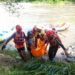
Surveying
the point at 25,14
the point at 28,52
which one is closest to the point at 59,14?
the point at 25,14

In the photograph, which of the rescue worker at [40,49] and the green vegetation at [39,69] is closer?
the green vegetation at [39,69]

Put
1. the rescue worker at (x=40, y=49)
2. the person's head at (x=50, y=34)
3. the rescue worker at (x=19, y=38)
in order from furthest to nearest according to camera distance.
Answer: the rescue worker at (x=40, y=49) < the rescue worker at (x=19, y=38) < the person's head at (x=50, y=34)

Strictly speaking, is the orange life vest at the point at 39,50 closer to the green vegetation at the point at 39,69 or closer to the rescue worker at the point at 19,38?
the rescue worker at the point at 19,38

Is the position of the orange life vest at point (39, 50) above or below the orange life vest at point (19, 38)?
below

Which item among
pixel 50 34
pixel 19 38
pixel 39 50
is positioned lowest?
pixel 39 50

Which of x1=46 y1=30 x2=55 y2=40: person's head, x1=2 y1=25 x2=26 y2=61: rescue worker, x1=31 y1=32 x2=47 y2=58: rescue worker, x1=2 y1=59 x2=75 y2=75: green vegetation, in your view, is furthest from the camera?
x1=31 y1=32 x2=47 y2=58: rescue worker

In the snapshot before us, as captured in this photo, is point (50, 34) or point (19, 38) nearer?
point (50, 34)

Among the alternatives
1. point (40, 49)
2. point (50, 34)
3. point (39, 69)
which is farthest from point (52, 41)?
point (39, 69)

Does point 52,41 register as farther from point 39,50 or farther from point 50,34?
point 39,50

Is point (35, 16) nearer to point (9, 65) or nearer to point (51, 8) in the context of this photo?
point (51, 8)

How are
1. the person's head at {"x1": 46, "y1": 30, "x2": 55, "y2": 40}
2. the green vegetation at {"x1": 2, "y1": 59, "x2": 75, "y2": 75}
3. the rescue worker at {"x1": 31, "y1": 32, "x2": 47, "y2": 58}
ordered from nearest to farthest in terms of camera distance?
the green vegetation at {"x1": 2, "y1": 59, "x2": 75, "y2": 75} < the person's head at {"x1": 46, "y1": 30, "x2": 55, "y2": 40} < the rescue worker at {"x1": 31, "y1": 32, "x2": 47, "y2": 58}

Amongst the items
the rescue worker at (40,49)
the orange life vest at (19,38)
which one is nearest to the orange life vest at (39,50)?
the rescue worker at (40,49)

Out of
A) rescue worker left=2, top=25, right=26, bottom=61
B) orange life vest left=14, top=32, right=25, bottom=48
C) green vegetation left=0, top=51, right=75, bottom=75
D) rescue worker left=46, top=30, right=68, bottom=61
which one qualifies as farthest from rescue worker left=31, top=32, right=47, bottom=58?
green vegetation left=0, top=51, right=75, bottom=75

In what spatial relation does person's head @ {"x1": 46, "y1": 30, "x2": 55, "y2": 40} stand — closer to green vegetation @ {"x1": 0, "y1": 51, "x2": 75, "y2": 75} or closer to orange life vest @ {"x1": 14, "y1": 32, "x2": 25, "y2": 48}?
orange life vest @ {"x1": 14, "y1": 32, "x2": 25, "y2": 48}
